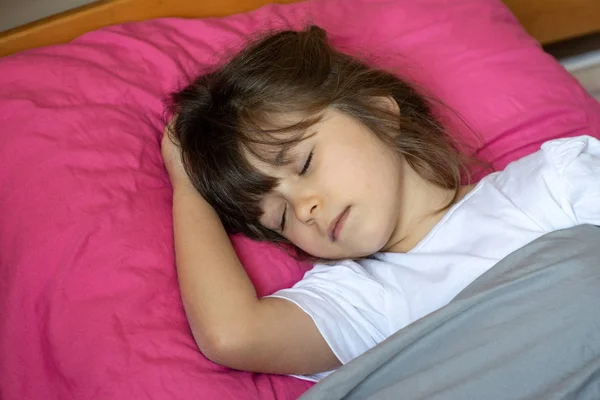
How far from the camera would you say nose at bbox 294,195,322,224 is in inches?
39.6

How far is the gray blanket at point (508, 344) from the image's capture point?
856 mm

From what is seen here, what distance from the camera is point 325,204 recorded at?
1.01 meters

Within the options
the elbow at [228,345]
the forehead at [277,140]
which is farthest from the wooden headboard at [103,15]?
the elbow at [228,345]

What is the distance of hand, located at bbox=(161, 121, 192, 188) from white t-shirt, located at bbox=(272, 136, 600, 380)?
247 millimetres

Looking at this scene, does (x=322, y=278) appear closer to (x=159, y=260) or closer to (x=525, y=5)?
(x=159, y=260)

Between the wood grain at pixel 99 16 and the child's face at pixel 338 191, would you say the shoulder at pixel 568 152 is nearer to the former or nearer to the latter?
the child's face at pixel 338 191

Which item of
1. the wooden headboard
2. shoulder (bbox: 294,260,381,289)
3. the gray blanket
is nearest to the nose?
shoulder (bbox: 294,260,381,289)

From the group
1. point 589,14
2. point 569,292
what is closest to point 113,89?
point 569,292

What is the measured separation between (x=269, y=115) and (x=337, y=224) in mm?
201

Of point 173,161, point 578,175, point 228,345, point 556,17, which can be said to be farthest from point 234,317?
point 556,17

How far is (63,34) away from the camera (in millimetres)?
1385

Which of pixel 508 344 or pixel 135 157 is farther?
pixel 135 157

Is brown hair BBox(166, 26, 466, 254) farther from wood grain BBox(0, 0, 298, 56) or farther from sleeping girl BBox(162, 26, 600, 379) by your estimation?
wood grain BBox(0, 0, 298, 56)

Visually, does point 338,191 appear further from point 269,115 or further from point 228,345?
point 228,345
